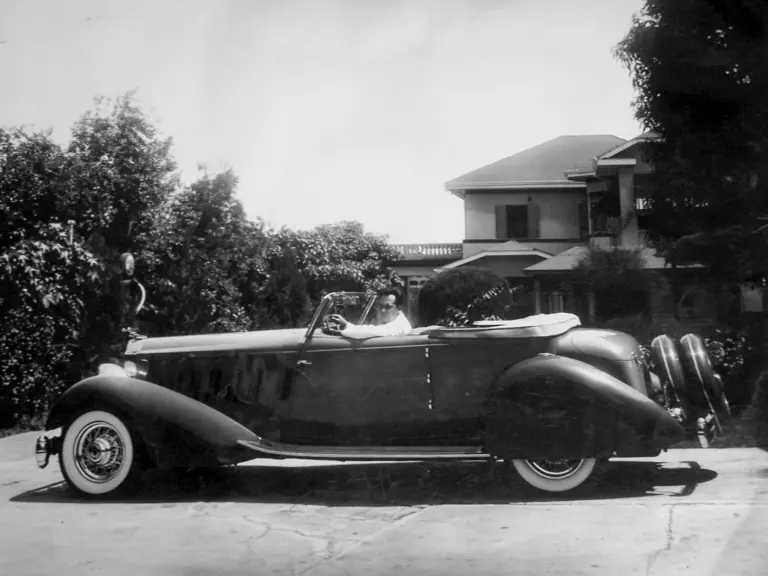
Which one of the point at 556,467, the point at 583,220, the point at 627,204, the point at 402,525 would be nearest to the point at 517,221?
the point at 583,220

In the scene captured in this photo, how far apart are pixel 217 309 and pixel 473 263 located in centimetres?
1530

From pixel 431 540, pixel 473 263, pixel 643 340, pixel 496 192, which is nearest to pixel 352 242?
pixel 473 263

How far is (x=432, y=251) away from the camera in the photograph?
27781 mm

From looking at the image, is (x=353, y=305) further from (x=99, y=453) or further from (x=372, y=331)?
(x=99, y=453)

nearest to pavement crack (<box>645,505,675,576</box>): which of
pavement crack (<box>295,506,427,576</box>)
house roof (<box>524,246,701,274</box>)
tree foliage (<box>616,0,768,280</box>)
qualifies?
pavement crack (<box>295,506,427,576</box>)

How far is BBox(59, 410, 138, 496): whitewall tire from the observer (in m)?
5.63

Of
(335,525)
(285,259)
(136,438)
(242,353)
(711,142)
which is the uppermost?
(711,142)

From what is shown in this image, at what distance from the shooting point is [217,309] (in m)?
11.2

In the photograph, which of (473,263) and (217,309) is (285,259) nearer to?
(217,309)

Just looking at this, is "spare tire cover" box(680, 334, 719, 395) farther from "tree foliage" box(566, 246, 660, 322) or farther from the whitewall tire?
"tree foliage" box(566, 246, 660, 322)

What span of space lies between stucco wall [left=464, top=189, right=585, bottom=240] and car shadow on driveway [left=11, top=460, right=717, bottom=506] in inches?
815

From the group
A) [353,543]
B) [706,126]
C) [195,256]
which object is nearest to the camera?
[353,543]

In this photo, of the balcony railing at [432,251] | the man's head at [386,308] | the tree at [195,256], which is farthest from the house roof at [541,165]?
the man's head at [386,308]

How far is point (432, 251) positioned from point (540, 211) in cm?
381
